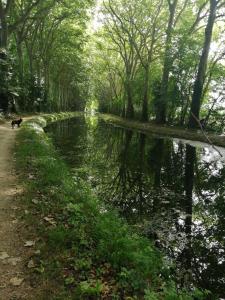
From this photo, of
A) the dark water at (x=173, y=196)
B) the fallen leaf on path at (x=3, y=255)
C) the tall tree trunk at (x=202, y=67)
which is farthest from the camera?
the tall tree trunk at (x=202, y=67)

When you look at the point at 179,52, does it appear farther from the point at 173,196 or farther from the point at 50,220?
the point at 50,220

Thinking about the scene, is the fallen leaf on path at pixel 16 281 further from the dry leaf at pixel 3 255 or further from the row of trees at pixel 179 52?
the row of trees at pixel 179 52

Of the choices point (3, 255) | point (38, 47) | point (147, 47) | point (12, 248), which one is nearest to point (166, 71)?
point (147, 47)

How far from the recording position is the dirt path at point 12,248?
411cm

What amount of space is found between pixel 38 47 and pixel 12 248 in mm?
42049

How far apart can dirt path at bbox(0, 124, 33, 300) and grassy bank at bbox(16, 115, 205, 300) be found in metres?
0.20

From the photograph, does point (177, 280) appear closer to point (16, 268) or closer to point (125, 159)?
point (16, 268)

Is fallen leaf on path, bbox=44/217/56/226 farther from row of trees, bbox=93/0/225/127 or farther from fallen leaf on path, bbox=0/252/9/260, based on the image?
row of trees, bbox=93/0/225/127

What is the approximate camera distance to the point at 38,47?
4341cm

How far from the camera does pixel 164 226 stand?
6977 mm

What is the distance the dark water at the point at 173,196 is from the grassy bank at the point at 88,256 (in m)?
0.65

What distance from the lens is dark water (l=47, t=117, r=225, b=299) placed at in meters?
5.68

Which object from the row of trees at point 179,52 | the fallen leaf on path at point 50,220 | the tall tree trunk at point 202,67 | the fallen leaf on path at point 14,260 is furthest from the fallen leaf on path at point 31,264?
the tall tree trunk at point 202,67

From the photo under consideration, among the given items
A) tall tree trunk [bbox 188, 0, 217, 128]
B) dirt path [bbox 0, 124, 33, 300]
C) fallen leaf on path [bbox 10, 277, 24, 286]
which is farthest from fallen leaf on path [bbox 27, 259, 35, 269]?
tall tree trunk [bbox 188, 0, 217, 128]
